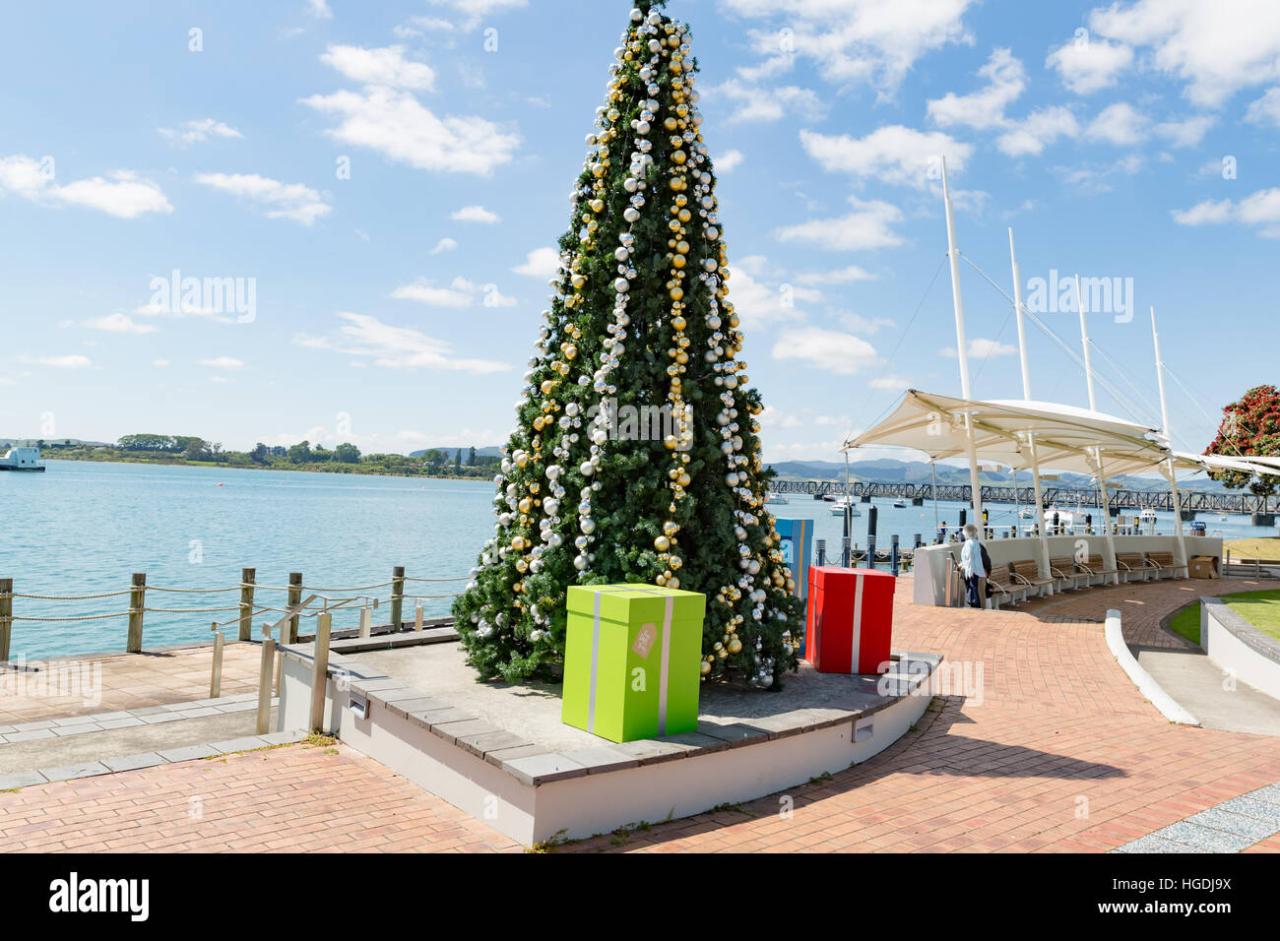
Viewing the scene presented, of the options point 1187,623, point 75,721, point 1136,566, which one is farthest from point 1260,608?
point 75,721

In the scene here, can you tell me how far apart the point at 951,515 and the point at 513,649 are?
480 ft

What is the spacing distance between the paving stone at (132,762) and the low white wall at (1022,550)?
1315 centimetres

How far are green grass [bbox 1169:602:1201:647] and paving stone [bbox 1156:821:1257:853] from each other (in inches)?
436

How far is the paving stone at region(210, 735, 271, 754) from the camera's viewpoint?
259 inches

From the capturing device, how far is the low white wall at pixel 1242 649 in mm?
10594

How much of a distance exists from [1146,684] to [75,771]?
1046cm

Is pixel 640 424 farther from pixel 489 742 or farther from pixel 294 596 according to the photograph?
pixel 294 596

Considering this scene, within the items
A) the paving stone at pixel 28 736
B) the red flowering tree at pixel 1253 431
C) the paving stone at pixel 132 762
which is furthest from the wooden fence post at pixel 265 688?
the red flowering tree at pixel 1253 431

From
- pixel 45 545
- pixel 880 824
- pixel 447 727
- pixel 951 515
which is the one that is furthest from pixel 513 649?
pixel 951 515

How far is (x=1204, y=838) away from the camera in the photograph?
491 cm

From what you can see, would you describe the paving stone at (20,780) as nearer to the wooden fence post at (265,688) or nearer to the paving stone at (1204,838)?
the wooden fence post at (265,688)

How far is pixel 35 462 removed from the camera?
127m

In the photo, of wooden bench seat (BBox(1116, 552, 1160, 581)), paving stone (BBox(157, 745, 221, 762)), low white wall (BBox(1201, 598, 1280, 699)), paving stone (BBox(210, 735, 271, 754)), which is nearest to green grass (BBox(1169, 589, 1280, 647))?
low white wall (BBox(1201, 598, 1280, 699))

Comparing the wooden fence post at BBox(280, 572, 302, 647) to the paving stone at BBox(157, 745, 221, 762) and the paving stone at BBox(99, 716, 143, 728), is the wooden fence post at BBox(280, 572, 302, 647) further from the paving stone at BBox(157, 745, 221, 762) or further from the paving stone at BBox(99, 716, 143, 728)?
the paving stone at BBox(157, 745, 221, 762)
